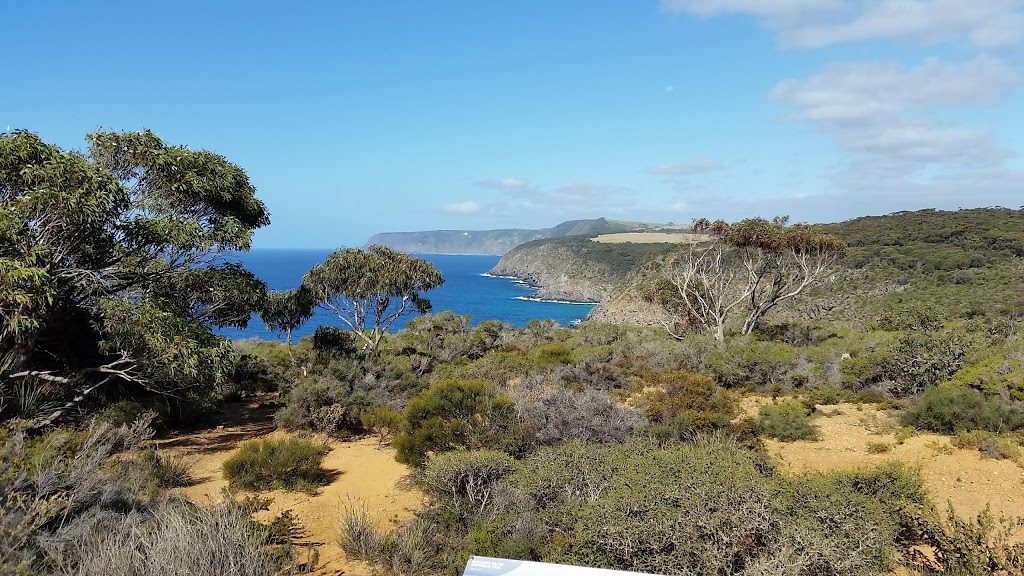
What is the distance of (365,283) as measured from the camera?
1739 centimetres

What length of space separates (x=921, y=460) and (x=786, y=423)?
2267 mm

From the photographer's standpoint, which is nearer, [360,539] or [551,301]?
[360,539]

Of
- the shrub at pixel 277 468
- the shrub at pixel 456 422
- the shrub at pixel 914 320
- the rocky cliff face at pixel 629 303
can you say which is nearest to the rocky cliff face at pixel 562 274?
the rocky cliff face at pixel 629 303

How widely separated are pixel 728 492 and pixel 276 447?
23.9 feet

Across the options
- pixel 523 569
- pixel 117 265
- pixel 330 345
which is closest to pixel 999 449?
pixel 523 569

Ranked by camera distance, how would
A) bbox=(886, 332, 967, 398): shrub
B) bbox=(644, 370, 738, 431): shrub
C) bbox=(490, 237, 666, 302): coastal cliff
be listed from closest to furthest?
bbox=(644, 370, 738, 431): shrub → bbox=(886, 332, 967, 398): shrub → bbox=(490, 237, 666, 302): coastal cliff

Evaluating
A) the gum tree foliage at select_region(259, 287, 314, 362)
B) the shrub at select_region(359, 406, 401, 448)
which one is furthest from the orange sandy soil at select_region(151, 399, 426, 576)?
the gum tree foliage at select_region(259, 287, 314, 362)

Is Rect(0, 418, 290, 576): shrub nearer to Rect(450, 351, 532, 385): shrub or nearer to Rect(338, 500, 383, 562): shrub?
Rect(338, 500, 383, 562): shrub

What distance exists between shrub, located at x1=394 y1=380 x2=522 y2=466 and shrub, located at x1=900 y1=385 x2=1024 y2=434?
8.20 metres

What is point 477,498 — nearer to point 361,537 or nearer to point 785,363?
point 361,537

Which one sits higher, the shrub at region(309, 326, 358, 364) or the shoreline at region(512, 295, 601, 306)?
the shrub at region(309, 326, 358, 364)

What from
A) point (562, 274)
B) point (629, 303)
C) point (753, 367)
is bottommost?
point (629, 303)

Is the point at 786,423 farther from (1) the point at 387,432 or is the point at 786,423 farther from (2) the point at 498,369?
(1) the point at 387,432

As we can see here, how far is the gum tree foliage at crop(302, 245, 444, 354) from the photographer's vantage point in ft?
57.0
